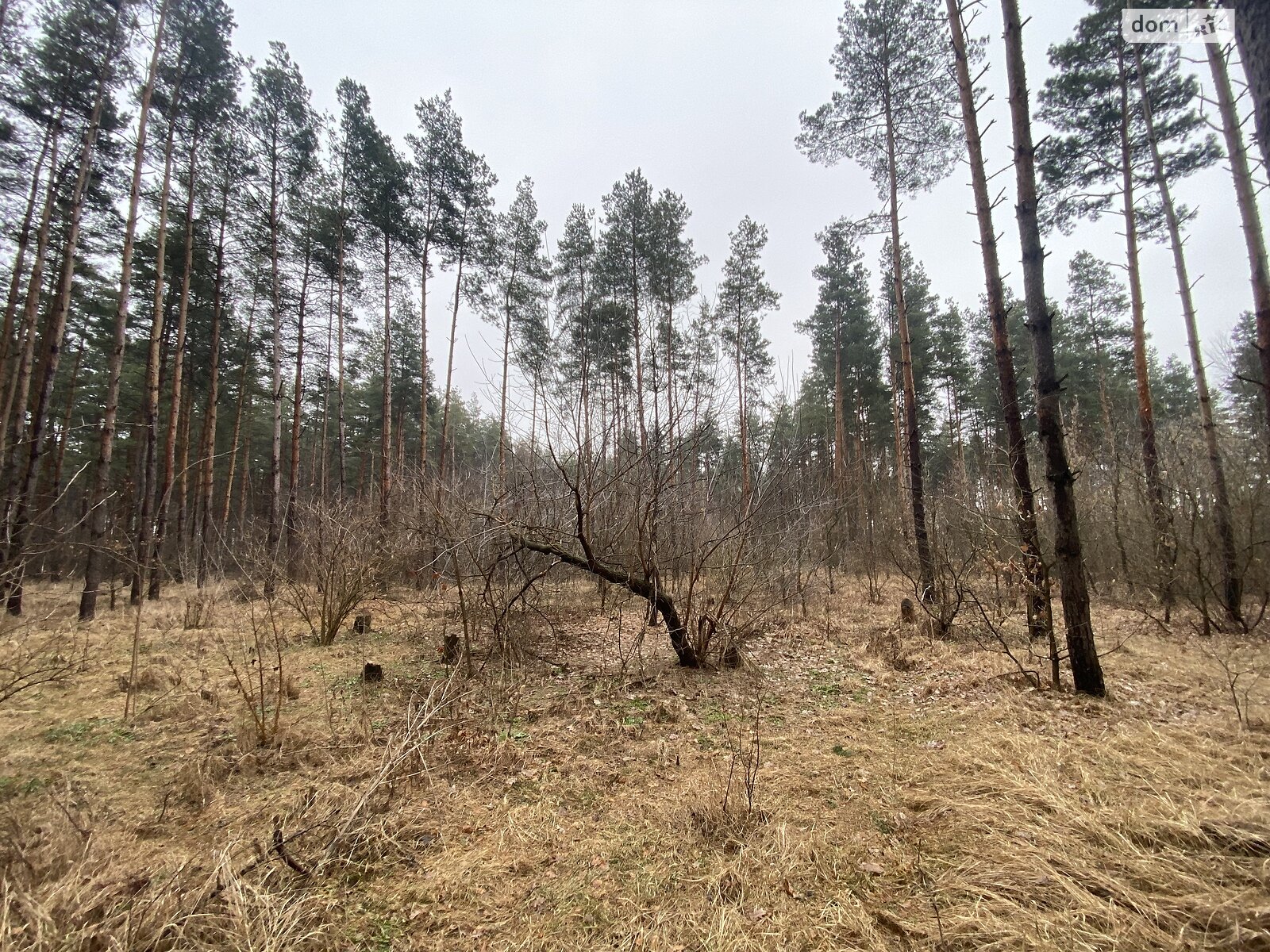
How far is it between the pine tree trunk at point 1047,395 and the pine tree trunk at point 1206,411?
406cm

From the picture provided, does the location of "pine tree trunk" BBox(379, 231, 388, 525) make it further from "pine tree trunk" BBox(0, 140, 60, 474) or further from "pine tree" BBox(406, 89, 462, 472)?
"pine tree trunk" BBox(0, 140, 60, 474)

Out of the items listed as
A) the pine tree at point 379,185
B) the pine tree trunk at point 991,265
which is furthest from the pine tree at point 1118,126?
the pine tree at point 379,185

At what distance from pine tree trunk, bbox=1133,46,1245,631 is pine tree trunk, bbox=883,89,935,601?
322 centimetres

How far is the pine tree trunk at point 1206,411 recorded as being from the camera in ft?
19.7

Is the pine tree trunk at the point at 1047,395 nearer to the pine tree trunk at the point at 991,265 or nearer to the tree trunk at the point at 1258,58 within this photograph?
the pine tree trunk at the point at 991,265

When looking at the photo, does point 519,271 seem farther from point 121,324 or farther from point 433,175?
point 121,324

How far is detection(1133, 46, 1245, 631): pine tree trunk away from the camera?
19.7ft

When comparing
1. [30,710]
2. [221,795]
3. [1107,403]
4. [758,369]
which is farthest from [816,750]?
[1107,403]

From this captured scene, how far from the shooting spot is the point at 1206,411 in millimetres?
6723

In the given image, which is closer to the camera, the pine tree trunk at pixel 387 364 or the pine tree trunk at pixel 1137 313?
the pine tree trunk at pixel 1137 313

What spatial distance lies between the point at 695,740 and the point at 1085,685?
3.33 m

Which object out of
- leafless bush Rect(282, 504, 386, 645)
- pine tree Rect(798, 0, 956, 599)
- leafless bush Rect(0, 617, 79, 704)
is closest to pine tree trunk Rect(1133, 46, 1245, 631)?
pine tree Rect(798, 0, 956, 599)

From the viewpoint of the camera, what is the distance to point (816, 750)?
3342 mm

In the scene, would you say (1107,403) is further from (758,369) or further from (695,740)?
(695,740)
